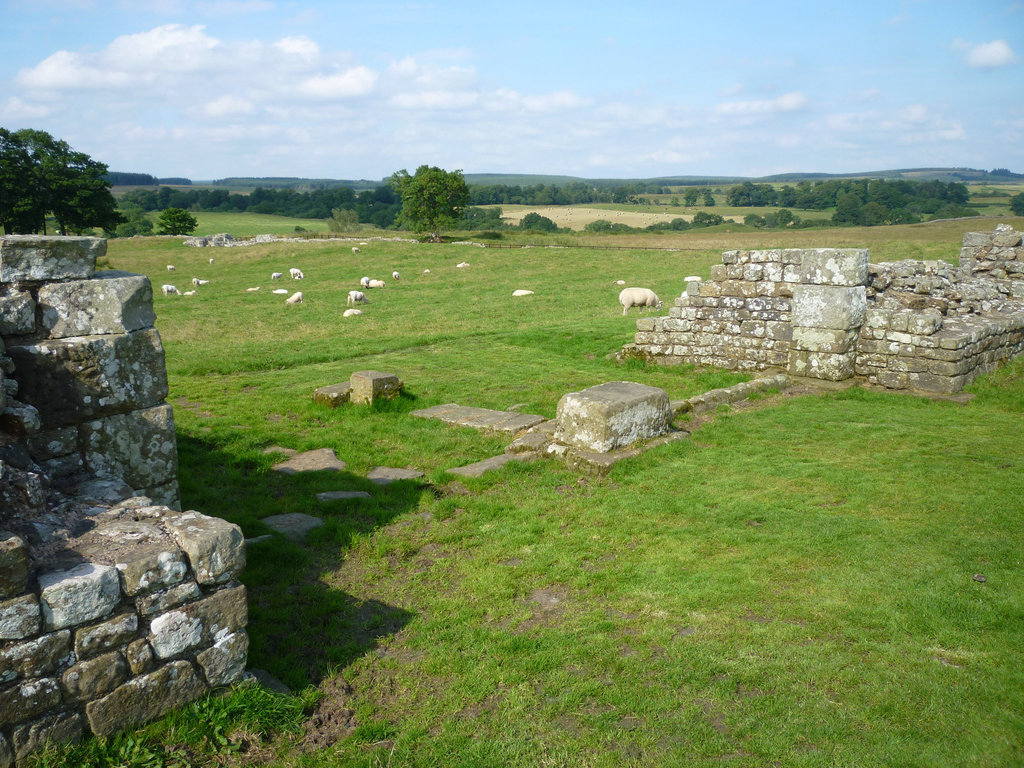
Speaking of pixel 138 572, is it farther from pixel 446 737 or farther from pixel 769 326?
pixel 769 326

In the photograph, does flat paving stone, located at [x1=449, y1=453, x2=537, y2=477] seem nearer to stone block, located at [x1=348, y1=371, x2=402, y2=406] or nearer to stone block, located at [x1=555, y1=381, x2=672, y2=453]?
stone block, located at [x1=555, y1=381, x2=672, y2=453]

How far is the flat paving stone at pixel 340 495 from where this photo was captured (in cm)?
751

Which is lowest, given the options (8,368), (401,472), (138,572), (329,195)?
(401,472)

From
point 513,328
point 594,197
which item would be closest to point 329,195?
point 594,197

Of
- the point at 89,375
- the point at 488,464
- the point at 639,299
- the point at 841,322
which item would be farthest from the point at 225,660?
the point at 639,299

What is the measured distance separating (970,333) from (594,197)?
127535 mm

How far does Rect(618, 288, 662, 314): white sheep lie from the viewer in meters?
24.9

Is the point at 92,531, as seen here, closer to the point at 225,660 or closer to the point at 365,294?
the point at 225,660

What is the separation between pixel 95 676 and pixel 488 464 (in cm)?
534

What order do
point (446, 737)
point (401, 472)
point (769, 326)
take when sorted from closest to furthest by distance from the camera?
point (446, 737)
point (401, 472)
point (769, 326)

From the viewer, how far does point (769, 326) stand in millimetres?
12953

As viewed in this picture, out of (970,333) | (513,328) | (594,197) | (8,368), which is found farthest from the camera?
(594,197)

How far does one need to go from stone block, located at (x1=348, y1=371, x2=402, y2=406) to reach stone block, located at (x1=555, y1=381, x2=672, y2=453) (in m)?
3.52

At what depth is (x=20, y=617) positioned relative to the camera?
3.33m
